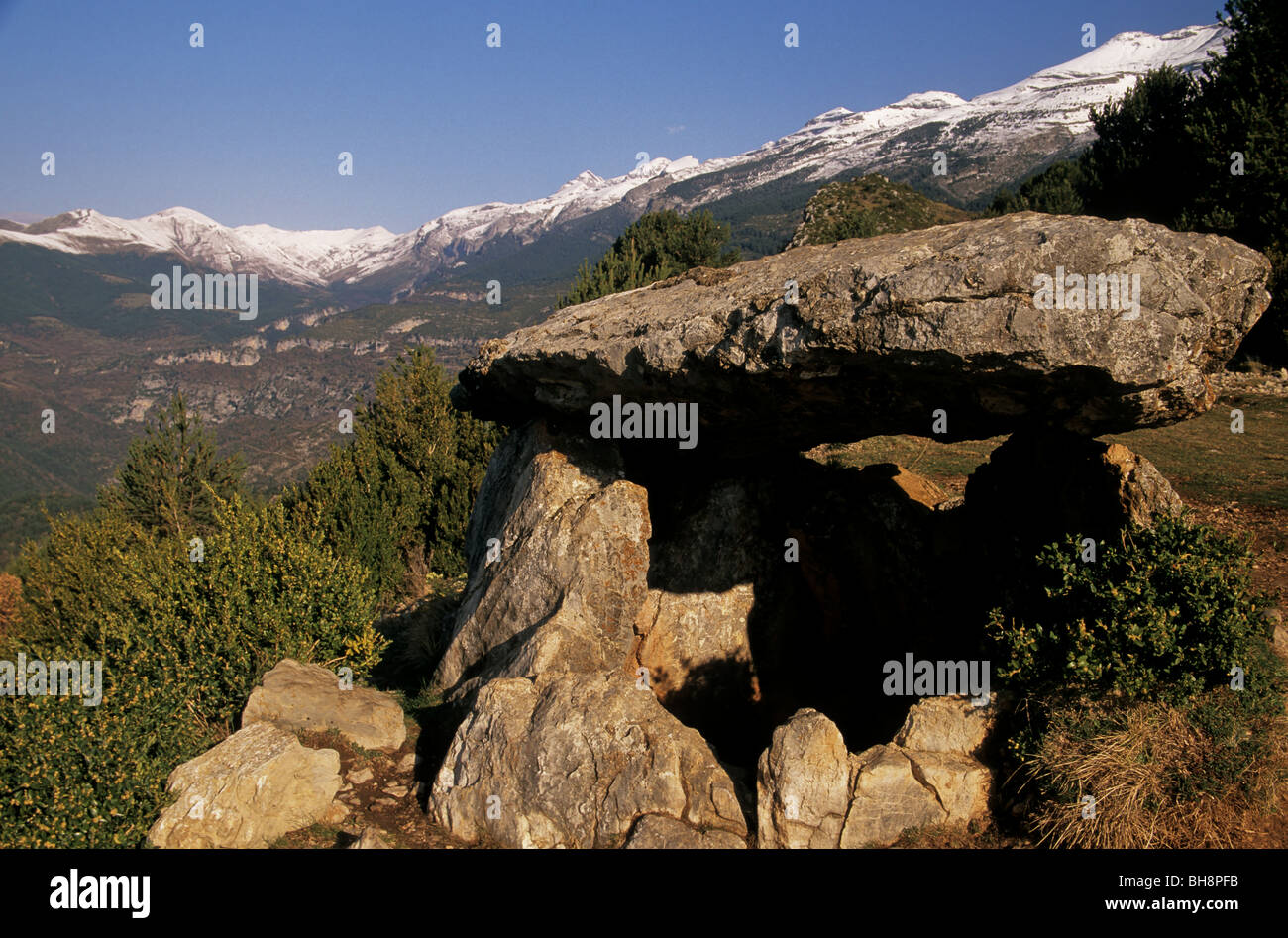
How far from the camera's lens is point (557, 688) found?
7605mm

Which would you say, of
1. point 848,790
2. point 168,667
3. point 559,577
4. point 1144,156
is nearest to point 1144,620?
point 848,790

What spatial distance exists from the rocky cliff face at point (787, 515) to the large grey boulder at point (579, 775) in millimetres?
24

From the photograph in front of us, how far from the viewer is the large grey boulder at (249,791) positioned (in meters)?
6.75

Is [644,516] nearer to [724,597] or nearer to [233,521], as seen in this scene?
[724,597]

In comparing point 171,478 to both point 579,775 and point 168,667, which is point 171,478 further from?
point 579,775

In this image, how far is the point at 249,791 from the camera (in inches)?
275

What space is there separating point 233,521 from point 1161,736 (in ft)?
34.6

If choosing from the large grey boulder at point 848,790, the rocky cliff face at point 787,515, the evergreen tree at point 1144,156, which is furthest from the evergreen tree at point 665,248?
the large grey boulder at point 848,790

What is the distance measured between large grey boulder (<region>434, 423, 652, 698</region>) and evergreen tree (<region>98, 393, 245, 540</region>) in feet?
72.3

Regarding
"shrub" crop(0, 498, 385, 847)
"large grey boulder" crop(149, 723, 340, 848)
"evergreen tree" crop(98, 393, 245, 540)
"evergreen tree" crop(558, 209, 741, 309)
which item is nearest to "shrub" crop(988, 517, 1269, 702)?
"large grey boulder" crop(149, 723, 340, 848)

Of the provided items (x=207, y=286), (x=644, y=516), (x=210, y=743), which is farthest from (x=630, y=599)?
(x=207, y=286)

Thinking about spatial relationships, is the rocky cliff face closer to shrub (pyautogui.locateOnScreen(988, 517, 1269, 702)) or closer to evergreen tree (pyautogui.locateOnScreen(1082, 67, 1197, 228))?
shrub (pyautogui.locateOnScreen(988, 517, 1269, 702))

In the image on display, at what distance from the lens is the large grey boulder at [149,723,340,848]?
6.75 meters

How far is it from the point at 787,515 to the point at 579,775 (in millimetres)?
5698
